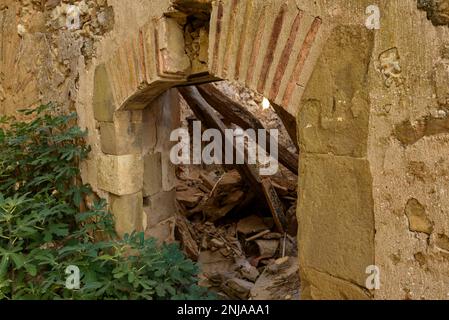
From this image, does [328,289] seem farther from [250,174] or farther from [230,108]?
[250,174]

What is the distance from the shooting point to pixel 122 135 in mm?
2482

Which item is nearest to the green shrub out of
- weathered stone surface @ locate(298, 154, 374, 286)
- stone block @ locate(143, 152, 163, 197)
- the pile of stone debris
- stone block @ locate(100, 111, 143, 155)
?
stone block @ locate(100, 111, 143, 155)

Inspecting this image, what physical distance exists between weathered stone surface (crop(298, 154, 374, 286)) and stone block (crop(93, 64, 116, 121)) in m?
1.40

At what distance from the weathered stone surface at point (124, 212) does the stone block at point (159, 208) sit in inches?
6.9

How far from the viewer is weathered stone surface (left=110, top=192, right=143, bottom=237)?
2521 mm

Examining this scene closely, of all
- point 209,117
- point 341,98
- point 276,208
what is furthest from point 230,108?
point 341,98

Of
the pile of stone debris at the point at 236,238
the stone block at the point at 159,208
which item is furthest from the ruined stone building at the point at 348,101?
the pile of stone debris at the point at 236,238

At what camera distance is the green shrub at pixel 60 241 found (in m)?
2.00

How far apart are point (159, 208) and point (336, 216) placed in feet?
5.45

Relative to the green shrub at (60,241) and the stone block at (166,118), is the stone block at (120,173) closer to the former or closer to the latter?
the green shrub at (60,241)

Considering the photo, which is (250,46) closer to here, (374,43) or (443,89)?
(374,43)

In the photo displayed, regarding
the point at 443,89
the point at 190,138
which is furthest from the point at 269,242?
the point at 443,89

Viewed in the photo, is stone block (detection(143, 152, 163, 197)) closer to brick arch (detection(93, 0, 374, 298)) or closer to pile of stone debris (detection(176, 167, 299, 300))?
brick arch (detection(93, 0, 374, 298))

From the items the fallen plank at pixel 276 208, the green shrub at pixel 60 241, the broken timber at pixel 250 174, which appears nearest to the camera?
the green shrub at pixel 60 241
